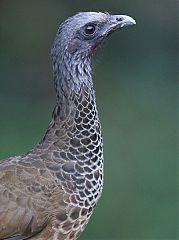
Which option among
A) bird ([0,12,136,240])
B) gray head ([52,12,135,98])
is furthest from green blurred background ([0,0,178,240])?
gray head ([52,12,135,98])

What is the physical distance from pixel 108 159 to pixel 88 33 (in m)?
3.87

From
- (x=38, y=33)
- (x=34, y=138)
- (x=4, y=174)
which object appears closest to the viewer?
(x=4, y=174)

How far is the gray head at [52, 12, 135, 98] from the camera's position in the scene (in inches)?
156

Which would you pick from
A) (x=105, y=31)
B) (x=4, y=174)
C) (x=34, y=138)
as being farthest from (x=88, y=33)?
(x=34, y=138)

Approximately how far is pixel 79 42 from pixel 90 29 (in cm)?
9

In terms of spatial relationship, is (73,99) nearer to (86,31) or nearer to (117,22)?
(86,31)

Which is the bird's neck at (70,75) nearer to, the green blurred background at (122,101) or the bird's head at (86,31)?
the bird's head at (86,31)

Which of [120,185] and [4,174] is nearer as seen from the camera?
[4,174]

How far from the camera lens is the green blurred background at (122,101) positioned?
271 inches

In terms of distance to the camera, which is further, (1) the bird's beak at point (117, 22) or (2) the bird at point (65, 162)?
(1) the bird's beak at point (117, 22)

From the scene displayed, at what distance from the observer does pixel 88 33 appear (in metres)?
4.03

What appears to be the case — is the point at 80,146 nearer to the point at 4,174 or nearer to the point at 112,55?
the point at 4,174

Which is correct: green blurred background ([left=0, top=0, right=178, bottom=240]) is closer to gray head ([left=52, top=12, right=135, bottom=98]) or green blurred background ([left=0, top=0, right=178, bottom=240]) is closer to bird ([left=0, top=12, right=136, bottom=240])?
bird ([left=0, top=12, right=136, bottom=240])

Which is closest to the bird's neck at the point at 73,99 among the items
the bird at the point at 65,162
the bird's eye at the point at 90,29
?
the bird at the point at 65,162
